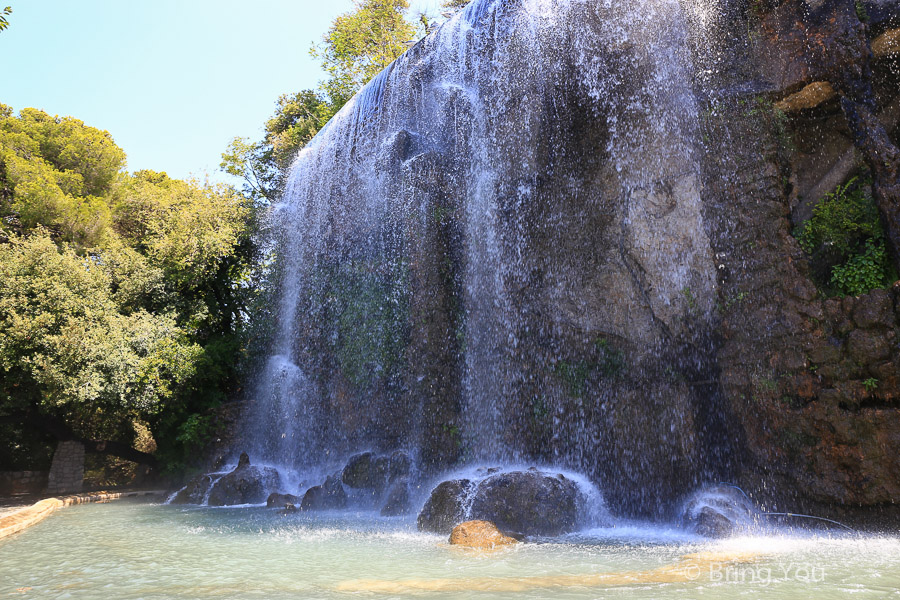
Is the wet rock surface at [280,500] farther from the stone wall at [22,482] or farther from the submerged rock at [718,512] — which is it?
the stone wall at [22,482]

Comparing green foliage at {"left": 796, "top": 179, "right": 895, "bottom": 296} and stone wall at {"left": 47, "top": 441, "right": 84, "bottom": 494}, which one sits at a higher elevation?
green foliage at {"left": 796, "top": 179, "right": 895, "bottom": 296}

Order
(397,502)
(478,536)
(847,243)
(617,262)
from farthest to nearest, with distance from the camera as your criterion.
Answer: (617,262)
(397,502)
(847,243)
(478,536)

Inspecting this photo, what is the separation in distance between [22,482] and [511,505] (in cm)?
1939

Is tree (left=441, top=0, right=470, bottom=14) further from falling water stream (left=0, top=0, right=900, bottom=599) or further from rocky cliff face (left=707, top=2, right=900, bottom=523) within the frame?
rocky cliff face (left=707, top=2, right=900, bottom=523)

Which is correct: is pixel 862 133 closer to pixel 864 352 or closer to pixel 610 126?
pixel 864 352

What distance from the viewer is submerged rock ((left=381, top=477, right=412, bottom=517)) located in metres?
12.3

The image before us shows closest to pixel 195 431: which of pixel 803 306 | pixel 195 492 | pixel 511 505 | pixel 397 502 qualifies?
pixel 195 492

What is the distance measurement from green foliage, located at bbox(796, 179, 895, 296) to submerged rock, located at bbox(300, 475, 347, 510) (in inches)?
409

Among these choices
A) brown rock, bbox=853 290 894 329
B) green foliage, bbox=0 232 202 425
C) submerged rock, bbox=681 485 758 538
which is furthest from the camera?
green foliage, bbox=0 232 202 425

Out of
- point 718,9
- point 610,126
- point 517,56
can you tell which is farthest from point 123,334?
point 718,9

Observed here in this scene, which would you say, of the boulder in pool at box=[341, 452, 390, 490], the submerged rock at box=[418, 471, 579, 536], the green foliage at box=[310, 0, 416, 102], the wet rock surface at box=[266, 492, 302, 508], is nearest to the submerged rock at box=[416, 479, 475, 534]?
the submerged rock at box=[418, 471, 579, 536]

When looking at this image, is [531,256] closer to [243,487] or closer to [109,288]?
[243,487]

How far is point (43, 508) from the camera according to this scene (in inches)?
537

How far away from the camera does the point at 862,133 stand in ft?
33.0
